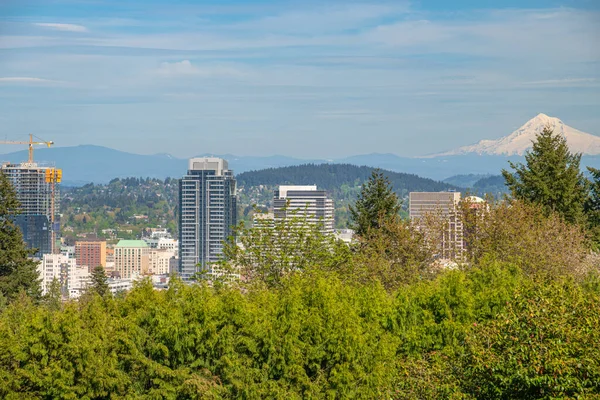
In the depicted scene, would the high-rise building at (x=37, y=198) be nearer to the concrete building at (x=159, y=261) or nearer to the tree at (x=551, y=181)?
the concrete building at (x=159, y=261)

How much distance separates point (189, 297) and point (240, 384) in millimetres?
1717

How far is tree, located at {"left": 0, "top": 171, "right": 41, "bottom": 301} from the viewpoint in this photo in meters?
23.0

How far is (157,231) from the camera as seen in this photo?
16525cm

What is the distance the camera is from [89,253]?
139 meters

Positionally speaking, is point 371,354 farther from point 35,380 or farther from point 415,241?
point 415,241

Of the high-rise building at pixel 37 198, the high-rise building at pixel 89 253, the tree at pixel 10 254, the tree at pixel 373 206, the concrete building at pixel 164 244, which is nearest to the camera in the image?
the tree at pixel 10 254

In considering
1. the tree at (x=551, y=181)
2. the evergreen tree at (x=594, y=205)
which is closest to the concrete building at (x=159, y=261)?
the evergreen tree at (x=594, y=205)

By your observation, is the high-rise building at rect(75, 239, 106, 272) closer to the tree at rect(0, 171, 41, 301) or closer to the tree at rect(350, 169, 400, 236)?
the tree at rect(0, 171, 41, 301)

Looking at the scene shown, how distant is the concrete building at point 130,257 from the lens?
13988cm

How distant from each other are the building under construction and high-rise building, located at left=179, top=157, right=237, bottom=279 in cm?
2075

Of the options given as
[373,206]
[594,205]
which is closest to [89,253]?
[594,205]

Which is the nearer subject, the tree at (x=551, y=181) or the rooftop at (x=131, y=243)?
the tree at (x=551, y=181)

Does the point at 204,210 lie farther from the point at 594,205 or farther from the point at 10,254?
the point at 10,254

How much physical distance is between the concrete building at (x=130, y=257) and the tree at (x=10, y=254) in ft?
385
